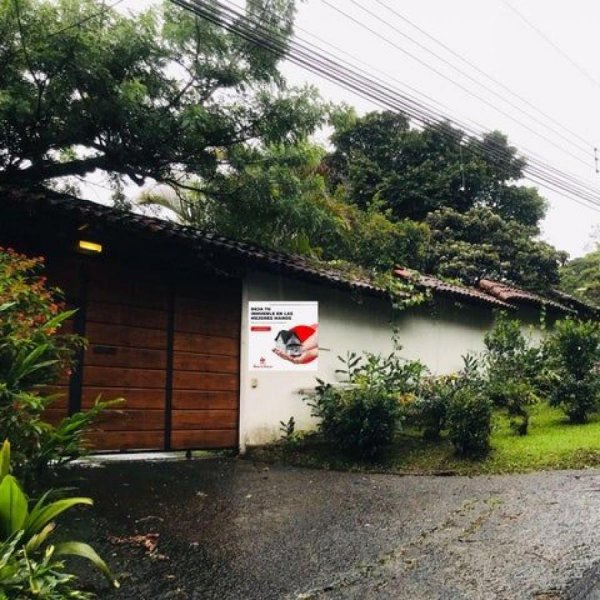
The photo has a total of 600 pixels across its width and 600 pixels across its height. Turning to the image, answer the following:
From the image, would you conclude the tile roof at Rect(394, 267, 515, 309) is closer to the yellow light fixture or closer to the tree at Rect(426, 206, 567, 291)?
the tree at Rect(426, 206, 567, 291)

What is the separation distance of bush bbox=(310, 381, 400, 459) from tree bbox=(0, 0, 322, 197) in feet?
14.2

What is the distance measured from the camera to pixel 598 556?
3.09 meters

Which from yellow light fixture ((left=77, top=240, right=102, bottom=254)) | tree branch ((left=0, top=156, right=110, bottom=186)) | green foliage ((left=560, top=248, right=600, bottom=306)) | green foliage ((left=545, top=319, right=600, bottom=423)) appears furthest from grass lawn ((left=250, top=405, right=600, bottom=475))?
green foliage ((left=560, top=248, right=600, bottom=306))

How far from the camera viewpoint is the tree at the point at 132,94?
7.01 meters

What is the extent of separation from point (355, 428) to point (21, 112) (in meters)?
6.09

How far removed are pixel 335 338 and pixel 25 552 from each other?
721cm

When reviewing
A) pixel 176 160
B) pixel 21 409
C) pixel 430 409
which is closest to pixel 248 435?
pixel 430 409

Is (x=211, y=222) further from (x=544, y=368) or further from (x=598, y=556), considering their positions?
(x=598, y=556)

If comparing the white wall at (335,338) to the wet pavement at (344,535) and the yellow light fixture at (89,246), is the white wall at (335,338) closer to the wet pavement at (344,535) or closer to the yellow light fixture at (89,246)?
the wet pavement at (344,535)

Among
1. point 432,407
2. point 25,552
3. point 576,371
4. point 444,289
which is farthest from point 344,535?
point 444,289

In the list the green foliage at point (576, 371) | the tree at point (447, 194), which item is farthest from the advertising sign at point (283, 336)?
the tree at point (447, 194)

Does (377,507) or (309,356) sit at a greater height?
(309,356)

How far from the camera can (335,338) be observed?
8.99 m

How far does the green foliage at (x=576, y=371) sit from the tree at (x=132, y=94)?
17.6 ft
